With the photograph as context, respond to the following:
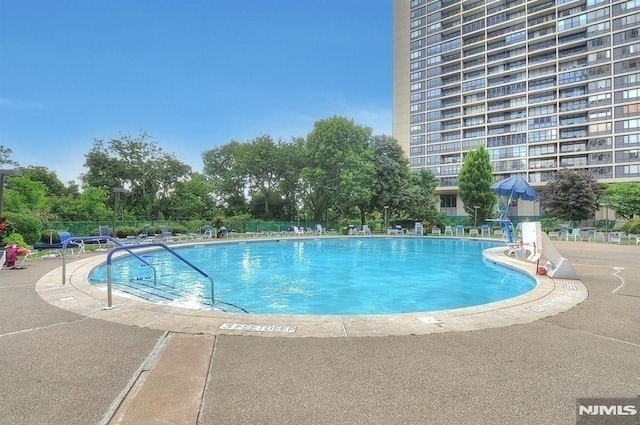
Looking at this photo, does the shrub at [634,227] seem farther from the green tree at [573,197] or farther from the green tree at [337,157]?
the green tree at [337,157]

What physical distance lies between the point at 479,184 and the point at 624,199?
12.2m

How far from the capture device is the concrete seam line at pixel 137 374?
2604 mm

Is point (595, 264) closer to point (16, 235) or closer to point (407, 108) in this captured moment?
point (16, 235)

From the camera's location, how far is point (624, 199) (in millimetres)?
30828

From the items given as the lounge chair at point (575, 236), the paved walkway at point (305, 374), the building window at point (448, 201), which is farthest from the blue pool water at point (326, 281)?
the building window at point (448, 201)

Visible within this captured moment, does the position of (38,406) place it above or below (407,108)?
below

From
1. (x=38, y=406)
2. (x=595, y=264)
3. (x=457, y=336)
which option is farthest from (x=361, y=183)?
(x=38, y=406)

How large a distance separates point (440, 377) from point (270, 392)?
149cm

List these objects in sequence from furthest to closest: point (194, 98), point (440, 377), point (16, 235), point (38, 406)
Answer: point (194, 98) → point (16, 235) → point (440, 377) → point (38, 406)

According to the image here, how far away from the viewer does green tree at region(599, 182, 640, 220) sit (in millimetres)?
30797

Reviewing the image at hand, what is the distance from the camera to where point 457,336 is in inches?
175

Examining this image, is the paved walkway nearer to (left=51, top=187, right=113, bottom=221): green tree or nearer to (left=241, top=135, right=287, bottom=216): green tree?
(left=51, top=187, right=113, bottom=221): green tree

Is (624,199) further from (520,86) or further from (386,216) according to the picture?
(520,86)

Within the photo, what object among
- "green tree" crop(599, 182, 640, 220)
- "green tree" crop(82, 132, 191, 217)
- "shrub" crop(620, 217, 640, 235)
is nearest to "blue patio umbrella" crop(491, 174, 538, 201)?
"shrub" crop(620, 217, 640, 235)
